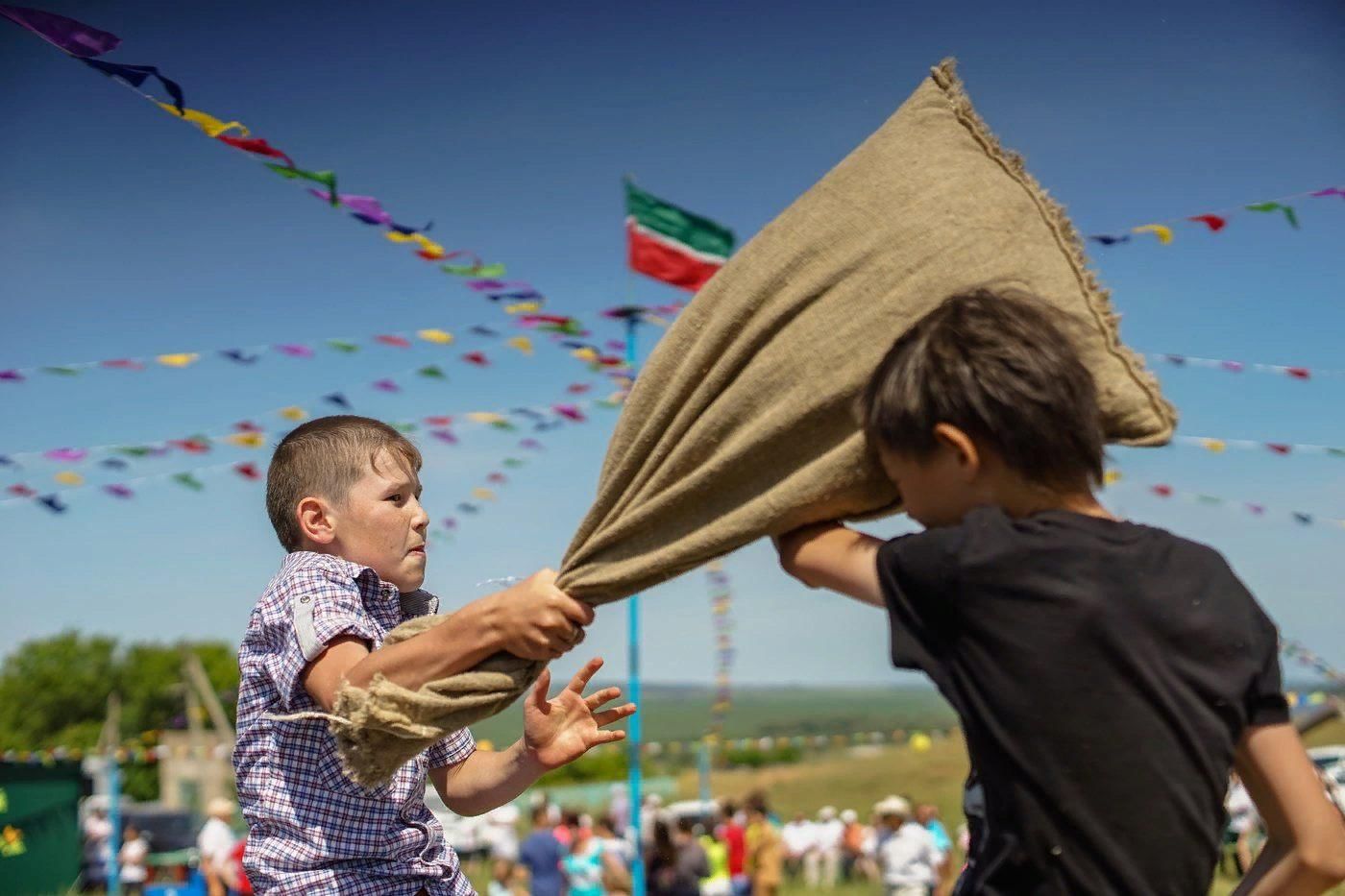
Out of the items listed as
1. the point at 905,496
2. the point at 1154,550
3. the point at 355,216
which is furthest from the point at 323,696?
the point at 355,216

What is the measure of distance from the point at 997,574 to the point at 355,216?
21.9 feet

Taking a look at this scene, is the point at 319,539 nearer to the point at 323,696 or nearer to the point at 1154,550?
the point at 323,696

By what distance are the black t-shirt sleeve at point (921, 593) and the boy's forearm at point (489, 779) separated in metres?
1.23

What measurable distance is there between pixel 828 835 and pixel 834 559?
17747 millimetres

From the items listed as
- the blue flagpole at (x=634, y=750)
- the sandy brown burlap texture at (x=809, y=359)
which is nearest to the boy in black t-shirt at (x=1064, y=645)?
the sandy brown burlap texture at (x=809, y=359)

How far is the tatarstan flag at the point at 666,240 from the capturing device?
1208 cm

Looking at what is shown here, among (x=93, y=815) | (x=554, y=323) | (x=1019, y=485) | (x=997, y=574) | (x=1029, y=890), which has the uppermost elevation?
(x=554, y=323)

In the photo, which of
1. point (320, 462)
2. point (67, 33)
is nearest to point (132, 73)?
point (67, 33)

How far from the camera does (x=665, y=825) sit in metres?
11.5

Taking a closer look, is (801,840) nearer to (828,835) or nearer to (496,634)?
(828,835)

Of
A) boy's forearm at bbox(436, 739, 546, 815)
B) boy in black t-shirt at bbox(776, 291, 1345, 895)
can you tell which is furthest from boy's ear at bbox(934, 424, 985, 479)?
boy's forearm at bbox(436, 739, 546, 815)

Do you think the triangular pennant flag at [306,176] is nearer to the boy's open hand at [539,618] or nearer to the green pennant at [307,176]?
the green pennant at [307,176]

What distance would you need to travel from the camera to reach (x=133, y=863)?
18047 millimetres

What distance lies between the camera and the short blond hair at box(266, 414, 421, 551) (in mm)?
2686
